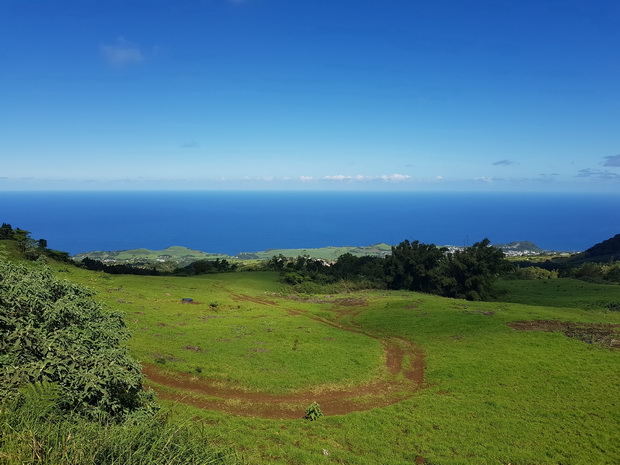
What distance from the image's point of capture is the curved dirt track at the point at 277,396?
19625 mm

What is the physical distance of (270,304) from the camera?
1879 inches

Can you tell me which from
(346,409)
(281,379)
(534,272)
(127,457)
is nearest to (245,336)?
(281,379)

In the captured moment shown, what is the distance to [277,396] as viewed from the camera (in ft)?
70.1

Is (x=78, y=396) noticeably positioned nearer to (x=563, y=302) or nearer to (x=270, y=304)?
(x=270, y=304)

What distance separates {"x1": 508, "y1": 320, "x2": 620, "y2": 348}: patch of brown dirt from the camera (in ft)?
95.6

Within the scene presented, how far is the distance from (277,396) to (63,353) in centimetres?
1445

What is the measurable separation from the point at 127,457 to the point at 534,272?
94855 millimetres

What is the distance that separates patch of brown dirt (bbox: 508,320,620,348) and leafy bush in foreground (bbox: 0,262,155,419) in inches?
1391

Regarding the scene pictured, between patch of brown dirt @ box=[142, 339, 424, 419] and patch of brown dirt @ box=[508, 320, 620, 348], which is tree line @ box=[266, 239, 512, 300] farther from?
patch of brown dirt @ box=[142, 339, 424, 419]

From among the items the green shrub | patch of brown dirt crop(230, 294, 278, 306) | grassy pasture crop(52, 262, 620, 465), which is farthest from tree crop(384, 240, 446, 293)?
the green shrub

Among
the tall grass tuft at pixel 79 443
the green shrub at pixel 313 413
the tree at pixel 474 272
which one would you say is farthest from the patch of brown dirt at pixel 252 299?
the tall grass tuft at pixel 79 443

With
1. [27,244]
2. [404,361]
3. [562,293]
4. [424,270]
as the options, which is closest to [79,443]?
[404,361]

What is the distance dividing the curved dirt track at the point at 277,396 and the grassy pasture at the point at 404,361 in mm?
679

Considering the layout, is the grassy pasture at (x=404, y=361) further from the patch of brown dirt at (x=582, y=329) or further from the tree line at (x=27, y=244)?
the tree line at (x=27, y=244)
